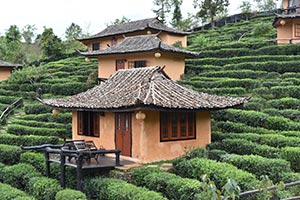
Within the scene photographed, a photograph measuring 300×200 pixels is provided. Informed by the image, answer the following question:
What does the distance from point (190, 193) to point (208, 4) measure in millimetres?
52481

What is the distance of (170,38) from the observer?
4538 cm

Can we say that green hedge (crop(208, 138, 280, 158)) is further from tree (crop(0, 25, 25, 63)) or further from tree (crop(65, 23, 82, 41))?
tree (crop(65, 23, 82, 41))

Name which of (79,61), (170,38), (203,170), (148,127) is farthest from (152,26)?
(203,170)

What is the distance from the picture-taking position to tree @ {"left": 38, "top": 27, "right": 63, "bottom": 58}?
5503cm

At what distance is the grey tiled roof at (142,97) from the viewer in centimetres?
1675

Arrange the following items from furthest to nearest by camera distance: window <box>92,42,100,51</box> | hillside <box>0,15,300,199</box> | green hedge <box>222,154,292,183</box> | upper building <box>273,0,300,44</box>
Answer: window <box>92,42,100,51</box>, upper building <box>273,0,300,44</box>, green hedge <box>222,154,292,183</box>, hillside <box>0,15,300,199</box>

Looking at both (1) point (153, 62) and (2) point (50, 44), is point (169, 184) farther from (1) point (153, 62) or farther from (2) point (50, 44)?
(2) point (50, 44)

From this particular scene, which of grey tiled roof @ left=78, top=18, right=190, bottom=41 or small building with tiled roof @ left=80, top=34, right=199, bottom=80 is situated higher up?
grey tiled roof @ left=78, top=18, right=190, bottom=41

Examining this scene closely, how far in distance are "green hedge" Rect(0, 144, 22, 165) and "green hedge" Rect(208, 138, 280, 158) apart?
361 inches

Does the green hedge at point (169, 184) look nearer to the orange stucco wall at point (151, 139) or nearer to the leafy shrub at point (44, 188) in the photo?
the orange stucco wall at point (151, 139)

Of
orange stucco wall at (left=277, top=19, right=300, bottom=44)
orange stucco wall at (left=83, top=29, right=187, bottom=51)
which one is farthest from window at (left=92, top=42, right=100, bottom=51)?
orange stucco wall at (left=277, top=19, right=300, bottom=44)

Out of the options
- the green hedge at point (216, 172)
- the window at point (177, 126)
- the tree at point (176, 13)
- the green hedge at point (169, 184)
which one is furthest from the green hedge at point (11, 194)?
the tree at point (176, 13)

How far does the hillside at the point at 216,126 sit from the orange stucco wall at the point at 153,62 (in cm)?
94

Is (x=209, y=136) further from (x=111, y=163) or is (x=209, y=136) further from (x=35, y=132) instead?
(x=35, y=132)
